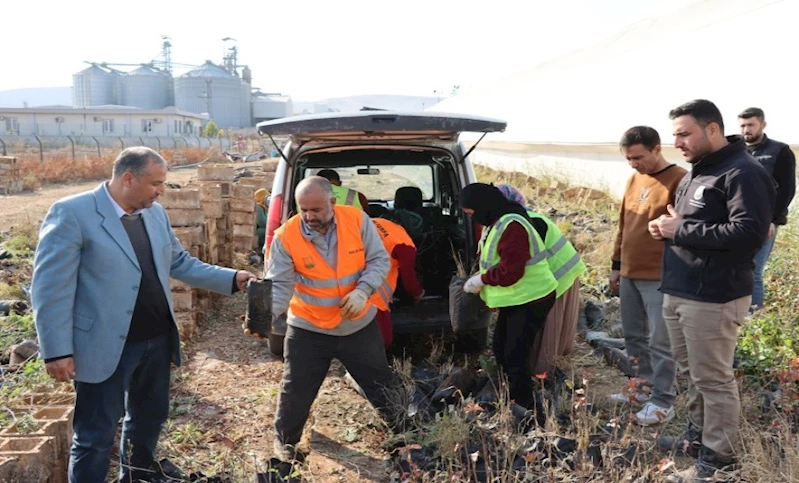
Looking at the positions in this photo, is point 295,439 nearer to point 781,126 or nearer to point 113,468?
point 113,468

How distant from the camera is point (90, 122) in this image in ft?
169

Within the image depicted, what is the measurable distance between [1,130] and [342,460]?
53268mm

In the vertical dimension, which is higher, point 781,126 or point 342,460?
point 781,126

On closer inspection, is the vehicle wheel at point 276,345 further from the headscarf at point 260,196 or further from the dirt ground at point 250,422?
the headscarf at point 260,196

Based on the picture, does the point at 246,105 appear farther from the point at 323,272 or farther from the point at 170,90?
the point at 323,272

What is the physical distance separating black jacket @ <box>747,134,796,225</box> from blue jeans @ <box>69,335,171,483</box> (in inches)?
180

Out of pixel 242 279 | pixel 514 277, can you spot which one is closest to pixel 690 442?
pixel 514 277

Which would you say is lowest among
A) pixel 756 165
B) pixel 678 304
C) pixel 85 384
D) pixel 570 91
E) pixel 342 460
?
pixel 342 460

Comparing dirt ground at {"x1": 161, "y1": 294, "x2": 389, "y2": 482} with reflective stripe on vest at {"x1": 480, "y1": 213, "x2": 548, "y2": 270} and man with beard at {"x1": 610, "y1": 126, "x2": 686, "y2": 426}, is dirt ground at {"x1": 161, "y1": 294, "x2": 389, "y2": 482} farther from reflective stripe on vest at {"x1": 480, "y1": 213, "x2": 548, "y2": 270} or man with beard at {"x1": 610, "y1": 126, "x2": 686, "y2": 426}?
man with beard at {"x1": 610, "y1": 126, "x2": 686, "y2": 426}

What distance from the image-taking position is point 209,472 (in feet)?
11.7

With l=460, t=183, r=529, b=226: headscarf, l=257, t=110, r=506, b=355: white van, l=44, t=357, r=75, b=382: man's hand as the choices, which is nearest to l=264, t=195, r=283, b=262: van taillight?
l=257, t=110, r=506, b=355: white van

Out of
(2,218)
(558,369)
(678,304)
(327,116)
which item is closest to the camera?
(678,304)

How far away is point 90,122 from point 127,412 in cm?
5411

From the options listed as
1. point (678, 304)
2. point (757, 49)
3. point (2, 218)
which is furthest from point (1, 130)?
point (678, 304)
